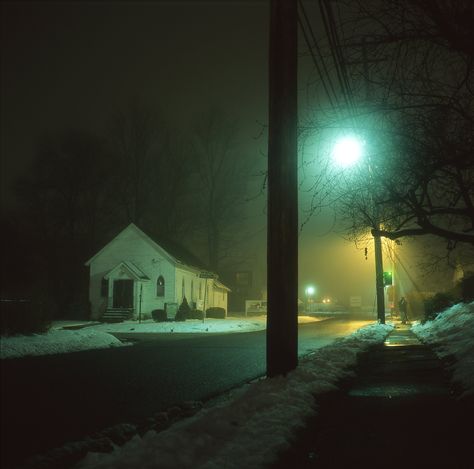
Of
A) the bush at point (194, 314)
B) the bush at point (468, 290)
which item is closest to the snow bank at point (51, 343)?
the bush at point (468, 290)

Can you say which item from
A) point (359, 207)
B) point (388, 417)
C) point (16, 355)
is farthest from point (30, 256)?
point (359, 207)

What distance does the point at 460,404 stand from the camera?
5906 millimetres

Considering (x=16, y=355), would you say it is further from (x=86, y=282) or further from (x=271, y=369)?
(x=86, y=282)

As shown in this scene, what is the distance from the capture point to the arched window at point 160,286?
36.8m

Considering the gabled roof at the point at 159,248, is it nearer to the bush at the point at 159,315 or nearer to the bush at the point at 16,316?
the bush at the point at 159,315

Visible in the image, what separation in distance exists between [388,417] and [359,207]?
22.2 feet

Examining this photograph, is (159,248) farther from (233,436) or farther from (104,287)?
(233,436)

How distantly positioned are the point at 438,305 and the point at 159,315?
17.7 m

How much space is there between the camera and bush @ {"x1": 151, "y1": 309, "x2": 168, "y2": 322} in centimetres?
3356

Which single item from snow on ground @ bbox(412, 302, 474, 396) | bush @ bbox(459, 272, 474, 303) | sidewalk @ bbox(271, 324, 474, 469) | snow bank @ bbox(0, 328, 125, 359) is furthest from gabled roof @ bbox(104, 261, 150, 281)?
sidewalk @ bbox(271, 324, 474, 469)

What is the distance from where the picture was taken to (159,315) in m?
33.6

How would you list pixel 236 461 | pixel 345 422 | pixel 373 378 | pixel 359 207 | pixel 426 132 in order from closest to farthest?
pixel 236 461
pixel 345 422
pixel 373 378
pixel 426 132
pixel 359 207

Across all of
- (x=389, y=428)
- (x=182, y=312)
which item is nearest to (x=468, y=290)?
(x=389, y=428)

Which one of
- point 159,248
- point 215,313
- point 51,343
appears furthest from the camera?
point 215,313
